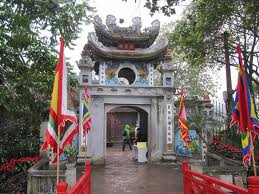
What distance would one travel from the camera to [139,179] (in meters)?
10.0

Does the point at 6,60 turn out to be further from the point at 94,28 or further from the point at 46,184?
the point at 94,28

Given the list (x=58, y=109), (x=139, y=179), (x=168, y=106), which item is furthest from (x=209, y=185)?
(x=168, y=106)

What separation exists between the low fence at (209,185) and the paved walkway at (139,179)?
6.17 feet

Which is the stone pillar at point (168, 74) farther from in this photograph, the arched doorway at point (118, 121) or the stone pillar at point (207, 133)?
the arched doorway at point (118, 121)

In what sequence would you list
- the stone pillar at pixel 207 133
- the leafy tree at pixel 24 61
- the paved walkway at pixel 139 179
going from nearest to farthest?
1. the leafy tree at pixel 24 61
2. the paved walkway at pixel 139 179
3. the stone pillar at pixel 207 133

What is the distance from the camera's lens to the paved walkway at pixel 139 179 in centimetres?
846

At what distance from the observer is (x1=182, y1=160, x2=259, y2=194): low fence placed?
3471 mm

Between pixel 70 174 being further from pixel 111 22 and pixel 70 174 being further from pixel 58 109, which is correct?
pixel 111 22

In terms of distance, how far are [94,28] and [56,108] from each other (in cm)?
1166

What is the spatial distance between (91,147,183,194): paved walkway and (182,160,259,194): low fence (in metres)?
1.88

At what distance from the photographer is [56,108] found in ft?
13.8

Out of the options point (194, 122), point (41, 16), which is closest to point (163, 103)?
point (194, 122)

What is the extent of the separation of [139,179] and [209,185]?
5.17 m

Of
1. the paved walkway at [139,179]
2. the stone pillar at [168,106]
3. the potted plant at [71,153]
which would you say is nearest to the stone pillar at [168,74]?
the stone pillar at [168,106]
